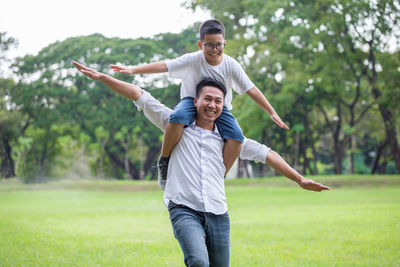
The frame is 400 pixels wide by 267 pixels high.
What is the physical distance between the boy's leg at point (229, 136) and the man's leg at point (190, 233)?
1.56 ft

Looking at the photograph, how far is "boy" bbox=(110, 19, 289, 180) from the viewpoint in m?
3.16

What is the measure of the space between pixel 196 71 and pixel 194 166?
2.69ft

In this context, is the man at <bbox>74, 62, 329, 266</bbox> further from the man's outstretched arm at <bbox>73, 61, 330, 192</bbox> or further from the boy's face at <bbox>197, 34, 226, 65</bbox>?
the boy's face at <bbox>197, 34, 226, 65</bbox>

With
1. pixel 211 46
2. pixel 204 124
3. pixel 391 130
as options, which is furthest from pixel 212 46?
pixel 391 130

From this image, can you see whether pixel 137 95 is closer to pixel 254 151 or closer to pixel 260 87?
pixel 254 151

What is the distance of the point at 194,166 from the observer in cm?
314

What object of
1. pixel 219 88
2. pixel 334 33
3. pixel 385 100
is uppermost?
pixel 334 33

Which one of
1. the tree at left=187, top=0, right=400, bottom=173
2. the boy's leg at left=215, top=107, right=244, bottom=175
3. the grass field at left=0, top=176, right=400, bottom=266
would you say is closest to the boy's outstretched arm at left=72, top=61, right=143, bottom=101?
the boy's leg at left=215, top=107, right=244, bottom=175

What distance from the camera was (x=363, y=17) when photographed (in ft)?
68.8

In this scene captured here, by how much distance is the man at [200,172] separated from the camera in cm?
305

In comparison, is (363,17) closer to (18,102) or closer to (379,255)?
(379,255)

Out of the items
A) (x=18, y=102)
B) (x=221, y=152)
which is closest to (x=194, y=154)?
(x=221, y=152)

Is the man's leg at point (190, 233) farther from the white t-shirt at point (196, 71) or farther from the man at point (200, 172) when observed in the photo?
the white t-shirt at point (196, 71)

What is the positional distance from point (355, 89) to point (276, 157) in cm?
2423
